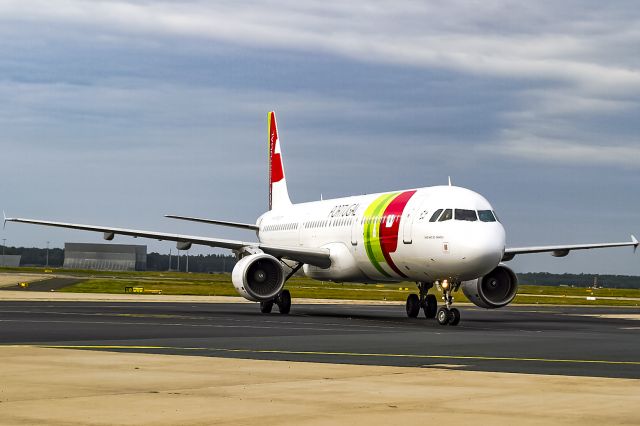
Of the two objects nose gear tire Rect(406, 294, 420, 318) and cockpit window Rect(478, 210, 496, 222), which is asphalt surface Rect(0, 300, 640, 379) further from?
nose gear tire Rect(406, 294, 420, 318)

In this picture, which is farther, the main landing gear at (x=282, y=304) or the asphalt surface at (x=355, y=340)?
the main landing gear at (x=282, y=304)

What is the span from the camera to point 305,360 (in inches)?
720

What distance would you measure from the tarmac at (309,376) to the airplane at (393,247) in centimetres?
578

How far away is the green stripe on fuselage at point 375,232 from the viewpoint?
38.5 metres

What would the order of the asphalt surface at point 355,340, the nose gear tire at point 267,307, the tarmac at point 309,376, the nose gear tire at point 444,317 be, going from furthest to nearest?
the nose gear tire at point 267,307, the nose gear tire at point 444,317, the asphalt surface at point 355,340, the tarmac at point 309,376

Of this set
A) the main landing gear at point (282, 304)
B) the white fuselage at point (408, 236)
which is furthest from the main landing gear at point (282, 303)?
the white fuselage at point (408, 236)

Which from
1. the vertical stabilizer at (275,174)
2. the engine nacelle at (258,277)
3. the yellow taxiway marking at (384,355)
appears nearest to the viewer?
the yellow taxiway marking at (384,355)

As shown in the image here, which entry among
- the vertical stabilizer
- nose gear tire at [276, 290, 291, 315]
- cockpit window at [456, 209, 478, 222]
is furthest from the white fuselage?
the vertical stabilizer

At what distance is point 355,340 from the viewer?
24.2 metres

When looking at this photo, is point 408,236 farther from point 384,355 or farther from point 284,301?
point 384,355

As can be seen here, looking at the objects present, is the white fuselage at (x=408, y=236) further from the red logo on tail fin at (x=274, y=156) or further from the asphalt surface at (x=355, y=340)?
the red logo on tail fin at (x=274, y=156)

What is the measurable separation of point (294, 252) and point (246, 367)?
2494 cm

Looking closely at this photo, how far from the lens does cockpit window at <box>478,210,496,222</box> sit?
113ft

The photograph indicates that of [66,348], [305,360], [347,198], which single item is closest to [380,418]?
[305,360]
